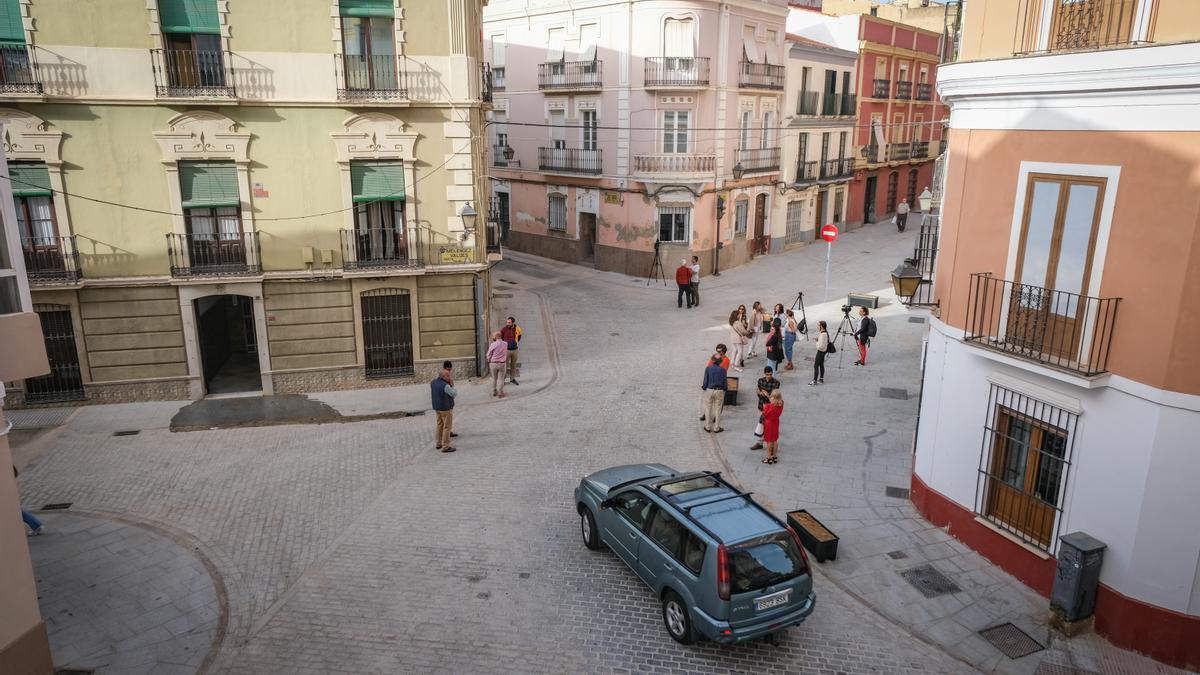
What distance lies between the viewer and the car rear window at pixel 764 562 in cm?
846

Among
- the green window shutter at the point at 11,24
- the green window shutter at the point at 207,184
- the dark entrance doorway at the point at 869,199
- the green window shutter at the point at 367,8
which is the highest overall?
the green window shutter at the point at 367,8

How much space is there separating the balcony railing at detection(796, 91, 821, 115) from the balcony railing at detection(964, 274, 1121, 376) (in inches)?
992

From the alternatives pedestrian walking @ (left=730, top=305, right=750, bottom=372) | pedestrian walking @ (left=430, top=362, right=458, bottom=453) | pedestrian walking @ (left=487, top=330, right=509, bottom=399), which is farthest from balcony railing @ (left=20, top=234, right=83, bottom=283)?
pedestrian walking @ (left=730, top=305, right=750, bottom=372)

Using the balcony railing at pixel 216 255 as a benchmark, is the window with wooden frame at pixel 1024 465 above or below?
below

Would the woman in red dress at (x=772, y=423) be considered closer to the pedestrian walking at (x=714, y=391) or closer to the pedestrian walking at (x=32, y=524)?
the pedestrian walking at (x=714, y=391)

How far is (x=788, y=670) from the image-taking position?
28.7ft

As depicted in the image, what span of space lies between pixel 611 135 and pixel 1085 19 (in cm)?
2158

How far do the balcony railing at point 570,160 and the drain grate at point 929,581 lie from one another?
22337mm

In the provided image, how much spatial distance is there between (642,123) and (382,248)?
1380 centimetres

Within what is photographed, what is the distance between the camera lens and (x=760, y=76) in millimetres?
30219

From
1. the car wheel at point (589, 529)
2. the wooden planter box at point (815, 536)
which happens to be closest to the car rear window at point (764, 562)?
the wooden planter box at point (815, 536)

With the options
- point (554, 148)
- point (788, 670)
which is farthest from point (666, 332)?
point (788, 670)

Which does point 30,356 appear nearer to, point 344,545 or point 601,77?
point 344,545

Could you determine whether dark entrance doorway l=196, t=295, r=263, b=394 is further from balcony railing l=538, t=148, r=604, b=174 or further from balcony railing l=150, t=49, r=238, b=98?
balcony railing l=538, t=148, r=604, b=174
